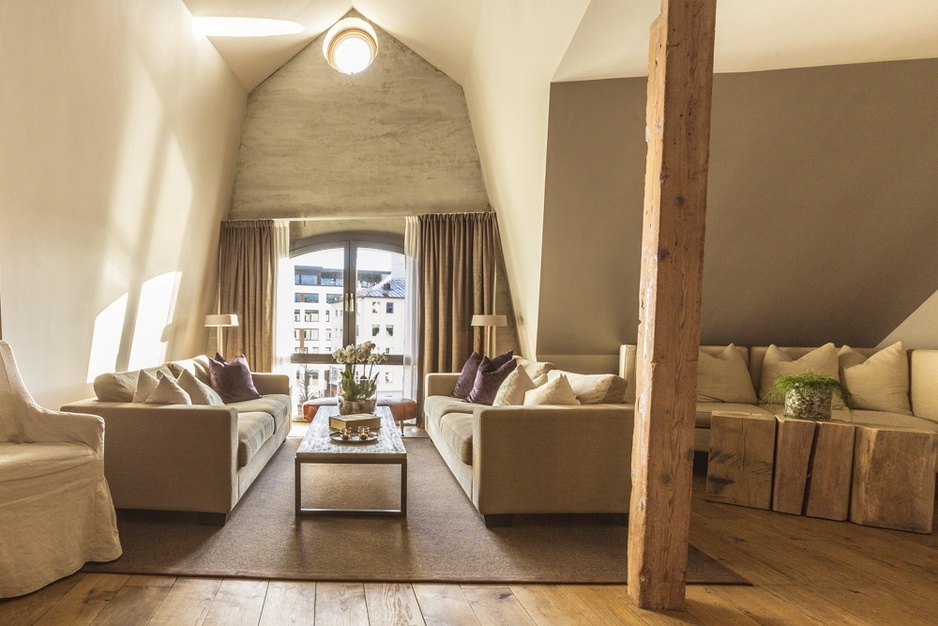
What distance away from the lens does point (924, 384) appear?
448 centimetres

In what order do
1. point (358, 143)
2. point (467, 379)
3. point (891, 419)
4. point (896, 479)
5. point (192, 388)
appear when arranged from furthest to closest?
point (358, 143) → point (467, 379) → point (891, 419) → point (192, 388) → point (896, 479)

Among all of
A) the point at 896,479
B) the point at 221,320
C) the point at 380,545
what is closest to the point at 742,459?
the point at 896,479

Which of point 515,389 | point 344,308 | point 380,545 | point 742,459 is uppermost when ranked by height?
point 344,308

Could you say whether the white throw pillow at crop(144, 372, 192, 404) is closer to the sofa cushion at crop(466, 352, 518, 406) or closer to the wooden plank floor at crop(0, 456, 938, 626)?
the wooden plank floor at crop(0, 456, 938, 626)

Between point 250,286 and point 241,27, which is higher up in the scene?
point 241,27

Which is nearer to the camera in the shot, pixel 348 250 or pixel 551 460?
pixel 551 460

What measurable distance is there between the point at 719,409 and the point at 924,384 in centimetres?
151

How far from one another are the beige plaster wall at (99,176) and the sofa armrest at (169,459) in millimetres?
859

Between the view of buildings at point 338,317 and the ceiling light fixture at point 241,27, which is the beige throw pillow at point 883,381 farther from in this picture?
the ceiling light fixture at point 241,27

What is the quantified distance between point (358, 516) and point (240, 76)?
4.62m

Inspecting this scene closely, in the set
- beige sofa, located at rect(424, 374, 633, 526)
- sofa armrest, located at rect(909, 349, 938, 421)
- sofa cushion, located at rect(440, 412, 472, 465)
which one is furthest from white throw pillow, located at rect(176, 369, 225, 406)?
sofa armrest, located at rect(909, 349, 938, 421)

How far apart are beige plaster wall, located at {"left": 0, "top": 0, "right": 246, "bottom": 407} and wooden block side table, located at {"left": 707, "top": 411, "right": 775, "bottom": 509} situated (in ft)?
13.7

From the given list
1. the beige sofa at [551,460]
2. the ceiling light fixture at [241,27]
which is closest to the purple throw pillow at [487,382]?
the beige sofa at [551,460]

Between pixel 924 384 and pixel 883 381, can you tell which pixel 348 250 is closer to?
pixel 883 381
